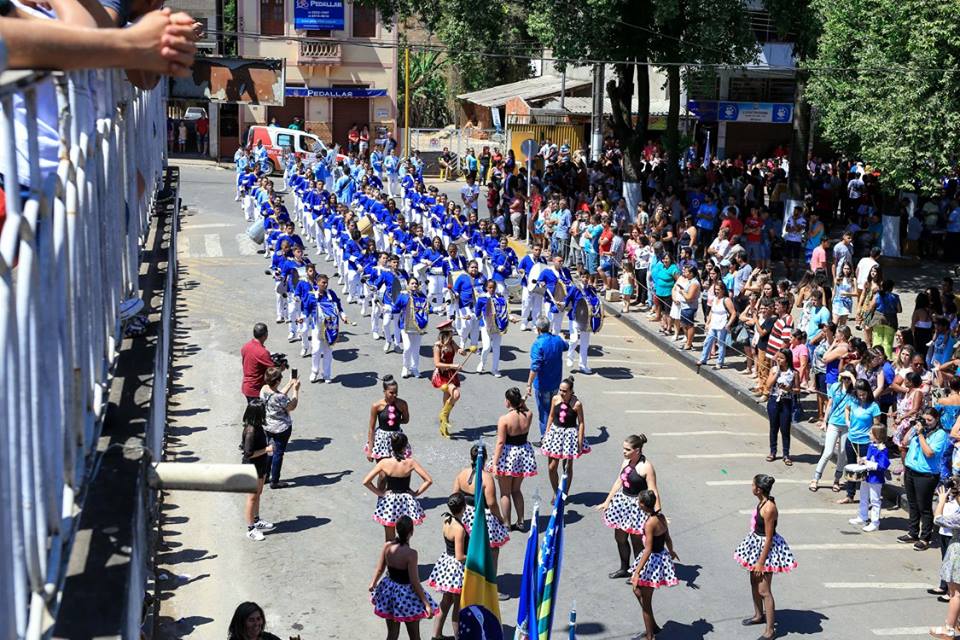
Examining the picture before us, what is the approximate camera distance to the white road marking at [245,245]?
92.0 ft

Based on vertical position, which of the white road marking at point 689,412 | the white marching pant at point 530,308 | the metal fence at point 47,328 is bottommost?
the white road marking at point 689,412

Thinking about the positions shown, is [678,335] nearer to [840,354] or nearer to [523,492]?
[840,354]

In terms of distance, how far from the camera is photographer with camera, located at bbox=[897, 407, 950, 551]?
13.2m

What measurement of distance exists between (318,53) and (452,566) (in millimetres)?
39009

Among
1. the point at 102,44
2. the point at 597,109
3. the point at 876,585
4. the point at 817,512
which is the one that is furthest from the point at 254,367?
the point at 597,109

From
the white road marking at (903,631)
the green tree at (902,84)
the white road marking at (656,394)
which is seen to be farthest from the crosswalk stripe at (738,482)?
the green tree at (902,84)

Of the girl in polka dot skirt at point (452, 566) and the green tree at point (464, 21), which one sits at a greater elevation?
the green tree at point (464, 21)

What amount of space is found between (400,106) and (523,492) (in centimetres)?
4311

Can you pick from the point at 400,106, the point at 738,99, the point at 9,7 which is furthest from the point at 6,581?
the point at 400,106

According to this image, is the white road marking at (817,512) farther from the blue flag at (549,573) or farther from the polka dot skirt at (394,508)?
the blue flag at (549,573)

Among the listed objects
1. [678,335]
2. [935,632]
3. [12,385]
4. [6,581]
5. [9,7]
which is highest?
[9,7]

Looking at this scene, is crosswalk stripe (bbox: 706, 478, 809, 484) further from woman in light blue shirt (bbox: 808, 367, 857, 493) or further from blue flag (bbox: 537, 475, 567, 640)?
blue flag (bbox: 537, 475, 567, 640)

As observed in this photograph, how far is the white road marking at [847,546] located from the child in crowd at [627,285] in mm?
11005

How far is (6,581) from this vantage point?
2.61 m
